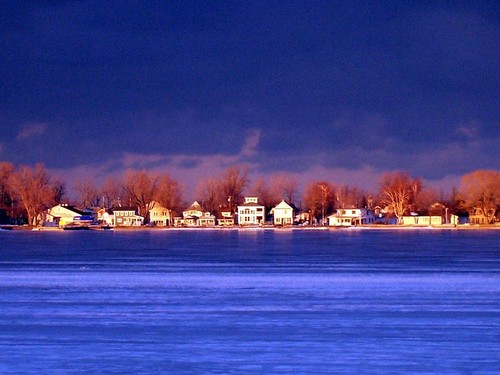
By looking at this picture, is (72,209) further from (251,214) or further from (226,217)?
(251,214)

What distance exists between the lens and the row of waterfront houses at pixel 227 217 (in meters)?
152

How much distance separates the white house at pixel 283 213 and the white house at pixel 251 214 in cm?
291

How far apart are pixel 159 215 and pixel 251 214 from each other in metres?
19.9

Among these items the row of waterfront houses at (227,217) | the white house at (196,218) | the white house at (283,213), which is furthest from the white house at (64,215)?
the white house at (283,213)

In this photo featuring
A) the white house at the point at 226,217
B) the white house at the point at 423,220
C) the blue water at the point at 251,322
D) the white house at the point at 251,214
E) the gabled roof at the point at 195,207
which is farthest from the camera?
the gabled roof at the point at 195,207

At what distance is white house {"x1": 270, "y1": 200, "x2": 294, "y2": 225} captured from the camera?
499 feet

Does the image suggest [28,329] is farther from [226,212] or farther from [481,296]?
[226,212]

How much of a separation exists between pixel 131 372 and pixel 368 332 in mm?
5509

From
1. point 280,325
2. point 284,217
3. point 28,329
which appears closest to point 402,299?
point 280,325

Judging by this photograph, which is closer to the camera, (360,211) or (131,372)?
(131,372)

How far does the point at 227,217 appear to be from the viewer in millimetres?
158625

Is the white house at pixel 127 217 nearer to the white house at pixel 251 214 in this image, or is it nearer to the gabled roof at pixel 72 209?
the gabled roof at pixel 72 209

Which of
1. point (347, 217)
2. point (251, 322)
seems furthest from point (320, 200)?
point (251, 322)

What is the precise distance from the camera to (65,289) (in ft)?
80.8
